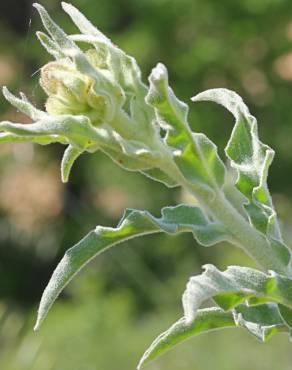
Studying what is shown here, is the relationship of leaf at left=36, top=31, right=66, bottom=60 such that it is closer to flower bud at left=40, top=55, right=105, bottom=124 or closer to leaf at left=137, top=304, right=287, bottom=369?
flower bud at left=40, top=55, right=105, bottom=124

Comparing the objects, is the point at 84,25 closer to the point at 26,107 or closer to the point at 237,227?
the point at 26,107

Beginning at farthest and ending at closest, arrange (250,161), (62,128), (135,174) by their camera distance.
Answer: (135,174), (250,161), (62,128)

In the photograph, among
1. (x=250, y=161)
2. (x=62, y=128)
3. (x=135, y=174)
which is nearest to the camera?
(x=62, y=128)

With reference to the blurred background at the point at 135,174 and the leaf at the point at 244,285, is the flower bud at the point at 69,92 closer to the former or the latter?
the leaf at the point at 244,285

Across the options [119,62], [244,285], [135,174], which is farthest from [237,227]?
[135,174]

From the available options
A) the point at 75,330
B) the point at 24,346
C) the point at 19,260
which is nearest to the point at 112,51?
the point at 24,346

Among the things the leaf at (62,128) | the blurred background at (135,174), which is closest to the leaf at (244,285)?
the leaf at (62,128)

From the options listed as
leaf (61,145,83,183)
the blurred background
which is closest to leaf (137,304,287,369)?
leaf (61,145,83,183)
